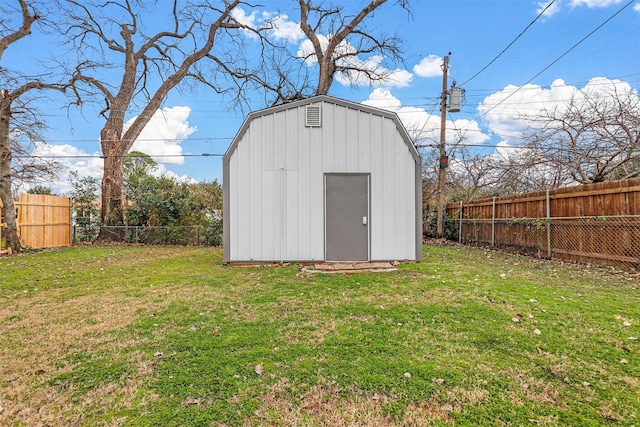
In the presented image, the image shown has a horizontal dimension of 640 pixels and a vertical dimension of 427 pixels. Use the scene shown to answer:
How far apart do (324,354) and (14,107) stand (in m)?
13.2

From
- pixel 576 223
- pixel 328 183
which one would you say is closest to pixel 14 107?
pixel 328 183

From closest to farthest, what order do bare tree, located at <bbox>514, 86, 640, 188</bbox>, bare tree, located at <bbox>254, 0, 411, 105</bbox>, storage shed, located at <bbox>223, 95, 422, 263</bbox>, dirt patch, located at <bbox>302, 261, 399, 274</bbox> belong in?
dirt patch, located at <bbox>302, 261, 399, 274</bbox> → storage shed, located at <bbox>223, 95, 422, 263</bbox> → bare tree, located at <bbox>514, 86, 640, 188</bbox> → bare tree, located at <bbox>254, 0, 411, 105</bbox>

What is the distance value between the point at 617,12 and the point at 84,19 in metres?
18.4

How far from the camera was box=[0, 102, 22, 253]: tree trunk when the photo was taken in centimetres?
962

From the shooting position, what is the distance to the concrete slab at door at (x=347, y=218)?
7066 millimetres

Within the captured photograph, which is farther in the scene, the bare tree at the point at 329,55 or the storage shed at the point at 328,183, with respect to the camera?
the bare tree at the point at 329,55

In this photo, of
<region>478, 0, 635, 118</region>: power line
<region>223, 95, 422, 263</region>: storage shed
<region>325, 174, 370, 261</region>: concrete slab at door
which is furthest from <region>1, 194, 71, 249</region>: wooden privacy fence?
<region>478, 0, 635, 118</region>: power line

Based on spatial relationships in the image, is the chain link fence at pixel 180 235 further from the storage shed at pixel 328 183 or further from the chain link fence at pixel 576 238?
the chain link fence at pixel 576 238

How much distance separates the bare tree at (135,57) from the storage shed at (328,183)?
28.6 feet

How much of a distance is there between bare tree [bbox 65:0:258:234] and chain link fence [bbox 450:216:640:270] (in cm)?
1392

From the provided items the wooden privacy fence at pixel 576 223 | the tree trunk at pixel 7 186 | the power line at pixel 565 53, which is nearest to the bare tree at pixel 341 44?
the power line at pixel 565 53

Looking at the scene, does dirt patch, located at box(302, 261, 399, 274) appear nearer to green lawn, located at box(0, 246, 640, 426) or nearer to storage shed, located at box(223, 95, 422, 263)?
storage shed, located at box(223, 95, 422, 263)

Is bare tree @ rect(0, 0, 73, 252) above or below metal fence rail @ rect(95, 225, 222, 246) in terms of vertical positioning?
above

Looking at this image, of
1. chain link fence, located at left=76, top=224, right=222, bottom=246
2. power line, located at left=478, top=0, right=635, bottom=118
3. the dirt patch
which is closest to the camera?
the dirt patch
